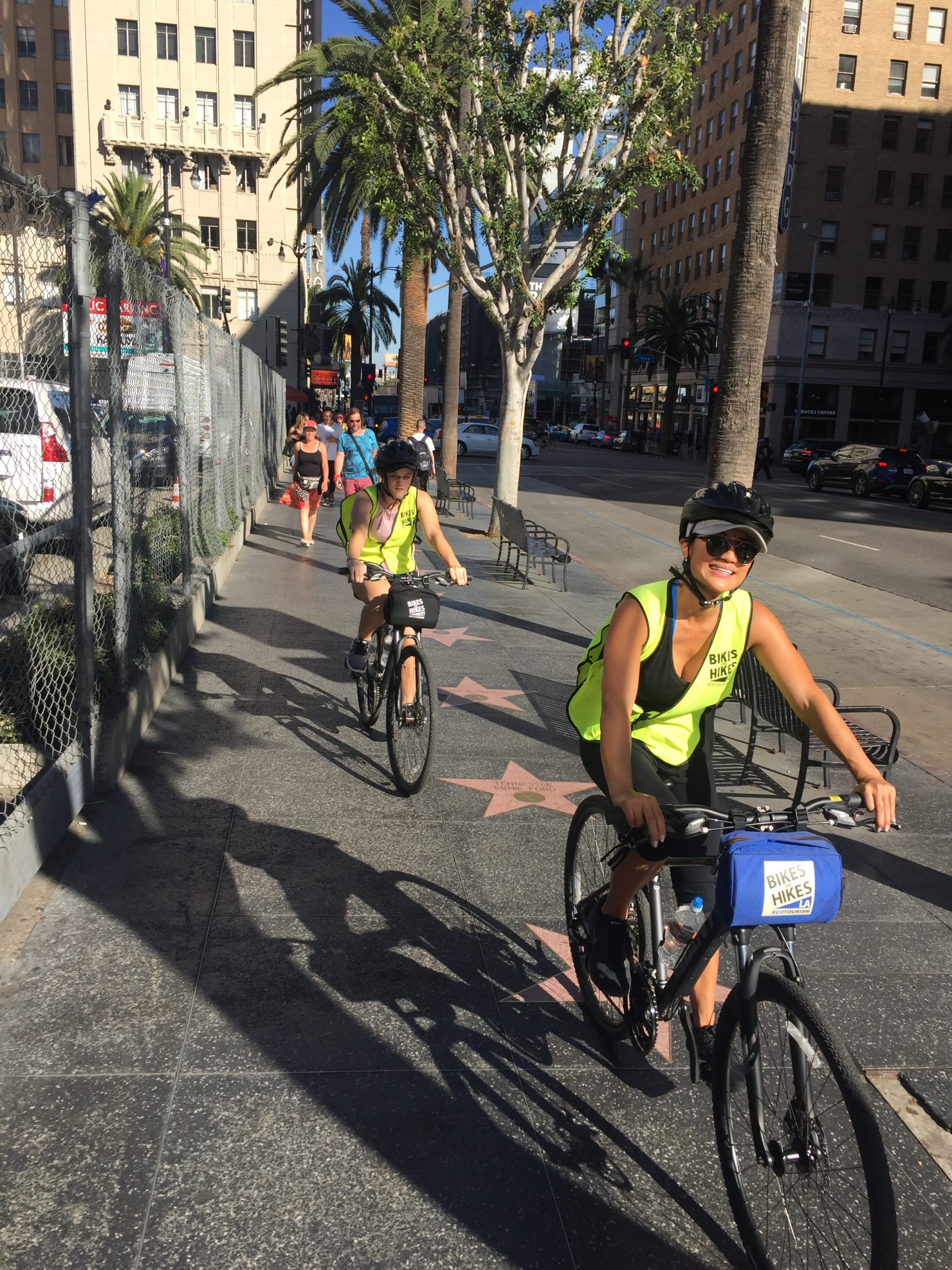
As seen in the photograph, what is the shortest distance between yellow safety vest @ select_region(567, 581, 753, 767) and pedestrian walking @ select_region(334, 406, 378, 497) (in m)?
11.4

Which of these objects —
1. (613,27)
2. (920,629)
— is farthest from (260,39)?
(920,629)

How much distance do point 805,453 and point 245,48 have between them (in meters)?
37.7

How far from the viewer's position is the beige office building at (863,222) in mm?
62500

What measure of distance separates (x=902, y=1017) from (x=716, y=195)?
249 ft

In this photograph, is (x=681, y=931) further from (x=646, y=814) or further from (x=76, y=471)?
(x=76, y=471)

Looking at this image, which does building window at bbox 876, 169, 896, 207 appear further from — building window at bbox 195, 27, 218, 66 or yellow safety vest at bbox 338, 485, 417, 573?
yellow safety vest at bbox 338, 485, 417, 573

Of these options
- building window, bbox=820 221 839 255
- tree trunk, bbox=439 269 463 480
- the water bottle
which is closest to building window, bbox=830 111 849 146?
building window, bbox=820 221 839 255

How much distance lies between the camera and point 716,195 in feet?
236

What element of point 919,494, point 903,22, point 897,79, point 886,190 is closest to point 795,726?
point 919,494

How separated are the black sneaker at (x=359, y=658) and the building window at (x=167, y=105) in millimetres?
60937

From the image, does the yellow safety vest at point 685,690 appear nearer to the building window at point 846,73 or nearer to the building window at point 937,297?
the building window at point 846,73

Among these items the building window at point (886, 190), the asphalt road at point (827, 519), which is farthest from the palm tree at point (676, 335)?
the asphalt road at point (827, 519)

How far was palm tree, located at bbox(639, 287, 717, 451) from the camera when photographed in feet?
228

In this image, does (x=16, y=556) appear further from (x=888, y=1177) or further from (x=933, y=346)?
(x=933, y=346)
